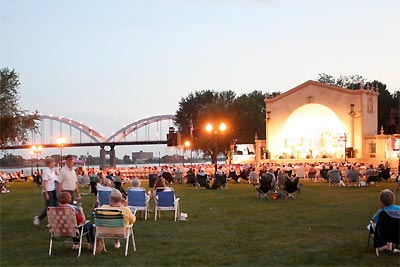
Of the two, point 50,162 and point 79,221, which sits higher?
point 50,162

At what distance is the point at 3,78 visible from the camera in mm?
39250

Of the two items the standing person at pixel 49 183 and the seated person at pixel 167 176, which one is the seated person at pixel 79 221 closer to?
the standing person at pixel 49 183

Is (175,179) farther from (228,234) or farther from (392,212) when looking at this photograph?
(392,212)

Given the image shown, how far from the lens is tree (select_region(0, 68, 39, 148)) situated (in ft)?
124

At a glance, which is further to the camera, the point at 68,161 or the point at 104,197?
the point at 104,197

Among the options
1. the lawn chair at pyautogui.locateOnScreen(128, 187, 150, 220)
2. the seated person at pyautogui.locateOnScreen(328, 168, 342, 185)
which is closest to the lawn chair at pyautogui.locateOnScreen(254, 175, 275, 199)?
the lawn chair at pyautogui.locateOnScreen(128, 187, 150, 220)

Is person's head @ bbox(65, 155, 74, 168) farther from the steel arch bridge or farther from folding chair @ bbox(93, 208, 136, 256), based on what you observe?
the steel arch bridge

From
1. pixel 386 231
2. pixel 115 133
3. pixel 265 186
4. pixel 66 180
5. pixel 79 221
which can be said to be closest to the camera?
pixel 386 231

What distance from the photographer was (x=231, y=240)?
10.1 m

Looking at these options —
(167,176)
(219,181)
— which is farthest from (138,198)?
(167,176)

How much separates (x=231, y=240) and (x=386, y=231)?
2741 millimetres

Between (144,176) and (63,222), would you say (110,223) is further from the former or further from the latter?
(144,176)

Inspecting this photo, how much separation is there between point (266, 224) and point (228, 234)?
1788 millimetres

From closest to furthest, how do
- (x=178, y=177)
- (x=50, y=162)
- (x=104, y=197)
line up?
(x=50, y=162) < (x=104, y=197) < (x=178, y=177)
